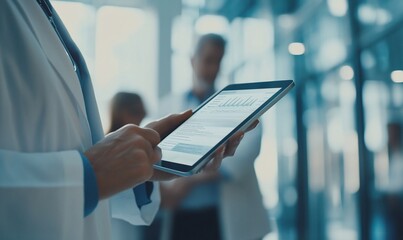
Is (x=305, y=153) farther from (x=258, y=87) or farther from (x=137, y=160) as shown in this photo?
(x=137, y=160)

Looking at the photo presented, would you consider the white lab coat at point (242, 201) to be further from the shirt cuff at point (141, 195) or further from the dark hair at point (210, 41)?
the shirt cuff at point (141, 195)

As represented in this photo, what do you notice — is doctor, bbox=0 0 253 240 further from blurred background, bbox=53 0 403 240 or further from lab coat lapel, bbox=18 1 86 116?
blurred background, bbox=53 0 403 240

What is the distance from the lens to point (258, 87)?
978 mm

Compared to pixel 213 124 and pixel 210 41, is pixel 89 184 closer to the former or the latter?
pixel 213 124

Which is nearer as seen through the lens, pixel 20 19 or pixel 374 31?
pixel 20 19

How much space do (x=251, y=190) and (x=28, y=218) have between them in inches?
56.7

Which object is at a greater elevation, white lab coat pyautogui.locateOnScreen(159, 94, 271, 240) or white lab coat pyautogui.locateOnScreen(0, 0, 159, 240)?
white lab coat pyautogui.locateOnScreen(0, 0, 159, 240)

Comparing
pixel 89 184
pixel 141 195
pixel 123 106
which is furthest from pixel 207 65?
pixel 89 184

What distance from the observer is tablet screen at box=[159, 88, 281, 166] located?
827 millimetres

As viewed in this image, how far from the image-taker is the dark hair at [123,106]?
6.99 feet

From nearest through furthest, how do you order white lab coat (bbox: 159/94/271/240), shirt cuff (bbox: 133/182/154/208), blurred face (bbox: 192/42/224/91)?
1. shirt cuff (bbox: 133/182/154/208)
2. white lab coat (bbox: 159/94/271/240)
3. blurred face (bbox: 192/42/224/91)

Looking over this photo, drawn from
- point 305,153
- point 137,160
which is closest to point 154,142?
point 137,160

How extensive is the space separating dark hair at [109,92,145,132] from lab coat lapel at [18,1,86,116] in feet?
4.43

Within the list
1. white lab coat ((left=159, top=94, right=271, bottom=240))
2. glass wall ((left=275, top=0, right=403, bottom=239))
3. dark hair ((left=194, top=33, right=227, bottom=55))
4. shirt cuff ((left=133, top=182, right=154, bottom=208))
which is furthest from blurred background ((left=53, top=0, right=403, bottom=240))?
shirt cuff ((left=133, top=182, right=154, bottom=208))
